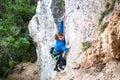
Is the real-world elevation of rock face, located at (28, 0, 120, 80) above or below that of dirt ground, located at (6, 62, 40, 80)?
above

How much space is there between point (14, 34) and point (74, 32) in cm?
910

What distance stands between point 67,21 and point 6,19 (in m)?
10.5

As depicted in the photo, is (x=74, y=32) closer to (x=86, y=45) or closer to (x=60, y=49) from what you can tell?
(x=60, y=49)

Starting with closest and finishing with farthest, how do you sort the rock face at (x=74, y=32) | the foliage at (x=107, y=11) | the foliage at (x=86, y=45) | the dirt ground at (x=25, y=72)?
the rock face at (x=74, y=32)
the foliage at (x=107, y=11)
the foliage at (x=86, y=45)
the dirt ground at (x=25, y=72)

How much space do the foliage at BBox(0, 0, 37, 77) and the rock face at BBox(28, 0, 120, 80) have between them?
2654mm

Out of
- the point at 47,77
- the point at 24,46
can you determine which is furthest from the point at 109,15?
the point at 24,46

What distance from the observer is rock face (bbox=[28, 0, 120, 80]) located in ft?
22.3

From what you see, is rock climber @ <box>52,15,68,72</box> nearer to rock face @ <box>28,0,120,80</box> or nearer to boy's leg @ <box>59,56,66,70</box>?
boy's leg @ <box>59,56,66,70</box>

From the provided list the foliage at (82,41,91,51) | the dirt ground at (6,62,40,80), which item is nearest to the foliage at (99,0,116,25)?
the foliage at (82,41,91,51)

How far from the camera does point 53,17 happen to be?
1252cm

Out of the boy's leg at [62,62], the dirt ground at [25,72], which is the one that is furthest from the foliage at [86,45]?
the dirt ground at [25,72]

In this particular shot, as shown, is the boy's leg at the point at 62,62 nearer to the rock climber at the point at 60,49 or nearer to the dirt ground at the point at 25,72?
the rock climber at the point at 60,49

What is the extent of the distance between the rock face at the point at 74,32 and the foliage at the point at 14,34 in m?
2.65

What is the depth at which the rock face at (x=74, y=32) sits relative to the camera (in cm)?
680
